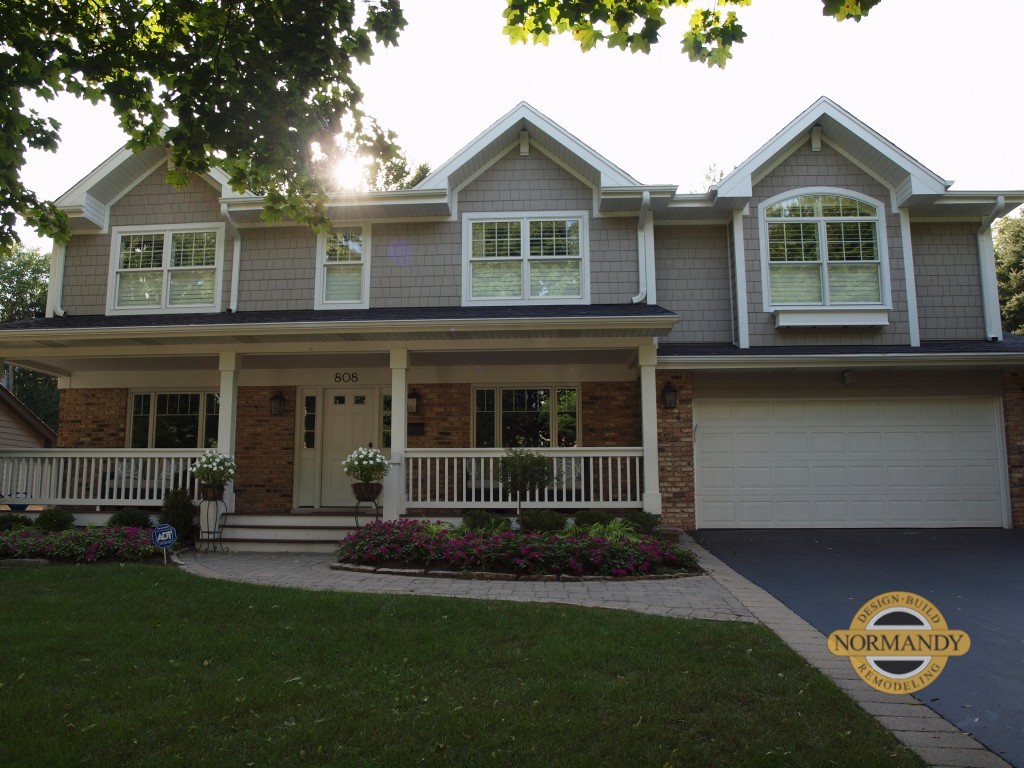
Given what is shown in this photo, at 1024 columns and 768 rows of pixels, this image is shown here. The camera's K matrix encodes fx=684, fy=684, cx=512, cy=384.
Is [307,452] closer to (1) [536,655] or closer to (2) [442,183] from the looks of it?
(2) [442,183]

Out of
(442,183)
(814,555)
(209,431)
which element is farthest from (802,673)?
(209,431)

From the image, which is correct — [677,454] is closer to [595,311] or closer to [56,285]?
[595,311]

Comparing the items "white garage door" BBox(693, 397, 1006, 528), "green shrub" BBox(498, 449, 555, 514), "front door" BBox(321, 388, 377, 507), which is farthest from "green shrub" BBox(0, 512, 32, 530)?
"white garage door" BBox(693, 397, 1006, 528)

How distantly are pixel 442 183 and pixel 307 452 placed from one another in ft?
17.0

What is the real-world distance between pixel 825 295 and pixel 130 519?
11.3m

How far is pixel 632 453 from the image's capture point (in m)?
10.0

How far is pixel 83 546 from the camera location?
334 inches

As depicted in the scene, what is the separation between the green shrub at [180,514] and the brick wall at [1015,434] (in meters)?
12.6

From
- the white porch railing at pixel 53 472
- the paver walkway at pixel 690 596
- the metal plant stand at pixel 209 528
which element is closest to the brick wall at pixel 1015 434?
the paver walkway at pixel 690 596

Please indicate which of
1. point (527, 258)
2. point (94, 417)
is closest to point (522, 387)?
point (527, 258)

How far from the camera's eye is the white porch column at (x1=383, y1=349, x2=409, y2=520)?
9.84 meters

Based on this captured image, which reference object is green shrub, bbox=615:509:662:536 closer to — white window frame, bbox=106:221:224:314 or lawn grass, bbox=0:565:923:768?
lawn grass, bbox=0:565:923:768

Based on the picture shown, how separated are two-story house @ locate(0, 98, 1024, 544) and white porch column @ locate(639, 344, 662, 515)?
218mm

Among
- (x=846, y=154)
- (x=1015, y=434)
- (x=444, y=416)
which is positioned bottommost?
(x=1015, y=434)
